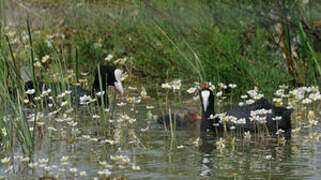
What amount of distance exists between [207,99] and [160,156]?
1.81 metres

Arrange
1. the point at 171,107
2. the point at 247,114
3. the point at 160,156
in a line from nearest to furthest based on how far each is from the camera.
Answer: the point at 160,156
the point at 247,114
the point at 171,107

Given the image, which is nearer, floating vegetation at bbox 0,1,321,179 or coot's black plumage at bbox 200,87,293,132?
floating vegetation at bbox 0,1,321,179

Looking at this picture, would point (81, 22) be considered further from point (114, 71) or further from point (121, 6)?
point (121, 6)

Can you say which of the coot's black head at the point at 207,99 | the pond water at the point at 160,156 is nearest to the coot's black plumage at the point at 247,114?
the coot's black head at the point at 207,99

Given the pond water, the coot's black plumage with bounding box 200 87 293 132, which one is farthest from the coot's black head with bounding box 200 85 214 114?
the pond water

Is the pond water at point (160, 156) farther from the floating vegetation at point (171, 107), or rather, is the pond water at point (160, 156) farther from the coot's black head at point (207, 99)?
the coot's black head at point (207, 99)

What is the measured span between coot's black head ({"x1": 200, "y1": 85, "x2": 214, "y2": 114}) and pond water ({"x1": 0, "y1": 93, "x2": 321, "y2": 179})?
37cm

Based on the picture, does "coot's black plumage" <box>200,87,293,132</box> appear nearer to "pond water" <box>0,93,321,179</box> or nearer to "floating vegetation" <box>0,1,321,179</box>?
"floating vegetation" <box>0,1,321,179</box>

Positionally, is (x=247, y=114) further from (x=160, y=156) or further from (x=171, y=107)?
(x=160, y=156)

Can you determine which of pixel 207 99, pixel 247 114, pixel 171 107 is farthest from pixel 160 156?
pixel 171 107

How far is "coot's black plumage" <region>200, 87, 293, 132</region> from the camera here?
7207 millimetres

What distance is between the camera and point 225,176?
4.89 meters

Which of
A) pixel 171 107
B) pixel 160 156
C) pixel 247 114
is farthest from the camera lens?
pixel 171 107

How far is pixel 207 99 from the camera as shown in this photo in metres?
7.40
